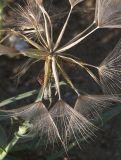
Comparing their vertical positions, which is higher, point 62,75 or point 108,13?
point 108,13

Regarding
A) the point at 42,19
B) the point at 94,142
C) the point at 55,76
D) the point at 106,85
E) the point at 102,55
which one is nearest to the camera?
the point at 55,76

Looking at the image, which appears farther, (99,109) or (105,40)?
(105,40)

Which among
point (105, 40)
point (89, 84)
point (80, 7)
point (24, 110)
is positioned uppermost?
point (80, 7)

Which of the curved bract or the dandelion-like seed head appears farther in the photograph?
the curved bract

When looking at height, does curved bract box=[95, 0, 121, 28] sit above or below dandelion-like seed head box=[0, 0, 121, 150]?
above

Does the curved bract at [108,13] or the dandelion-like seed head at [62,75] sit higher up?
the curved bract at [108,13]

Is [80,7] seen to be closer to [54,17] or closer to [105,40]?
[105,40]

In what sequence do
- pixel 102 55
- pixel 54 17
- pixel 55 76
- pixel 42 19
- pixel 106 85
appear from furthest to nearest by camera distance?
pixel 102 55
pixel 54 17
pixel 42 19
pixel 106 85
pixel 55 76

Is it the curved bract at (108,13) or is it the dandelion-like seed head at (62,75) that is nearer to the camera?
the dandelion-like seed head at (62,75)

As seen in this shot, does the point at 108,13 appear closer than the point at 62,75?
No

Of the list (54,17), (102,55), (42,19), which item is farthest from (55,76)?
(102,55)

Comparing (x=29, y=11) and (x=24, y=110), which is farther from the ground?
(x=29, y=11)
